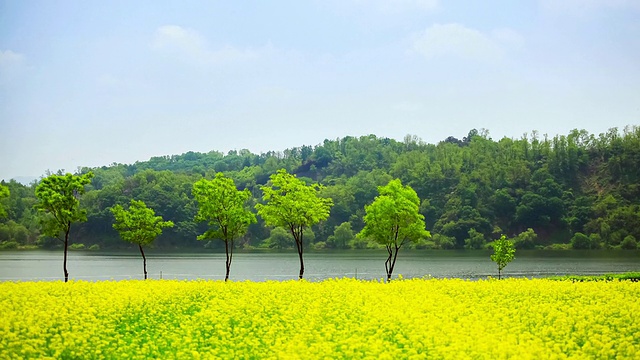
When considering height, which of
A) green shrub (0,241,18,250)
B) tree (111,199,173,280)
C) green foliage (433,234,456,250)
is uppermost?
tree (111,199,173,280)

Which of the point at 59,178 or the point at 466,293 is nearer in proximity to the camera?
the point at 466,293

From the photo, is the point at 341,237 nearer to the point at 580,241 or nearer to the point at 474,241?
the point at 474,241

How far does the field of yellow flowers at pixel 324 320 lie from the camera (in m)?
→ 15.8

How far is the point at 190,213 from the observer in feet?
579

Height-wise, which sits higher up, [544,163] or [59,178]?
[544,163]

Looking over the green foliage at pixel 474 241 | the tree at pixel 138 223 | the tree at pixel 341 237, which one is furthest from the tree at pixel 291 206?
the tree at pixel 341 237

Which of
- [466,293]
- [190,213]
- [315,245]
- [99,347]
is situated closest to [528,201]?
[315,245]

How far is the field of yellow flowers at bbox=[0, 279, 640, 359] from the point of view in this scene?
15.8m

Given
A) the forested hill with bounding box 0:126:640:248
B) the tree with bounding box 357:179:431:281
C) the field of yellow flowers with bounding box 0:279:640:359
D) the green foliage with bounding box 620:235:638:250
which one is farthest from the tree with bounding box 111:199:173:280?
the green foliage with bounding box 620:235:638:250

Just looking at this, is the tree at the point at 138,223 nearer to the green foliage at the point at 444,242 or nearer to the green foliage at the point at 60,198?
the green foliage at the point at 60,198

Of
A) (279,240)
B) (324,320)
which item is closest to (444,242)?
(279,240)

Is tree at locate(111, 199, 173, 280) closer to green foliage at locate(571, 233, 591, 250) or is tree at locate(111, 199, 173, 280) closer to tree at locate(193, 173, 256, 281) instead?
tree at locate(193, 173, 256, 281)

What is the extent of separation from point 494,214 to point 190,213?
261 ft

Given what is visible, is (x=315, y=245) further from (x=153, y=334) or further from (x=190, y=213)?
(x=153, y=334)
